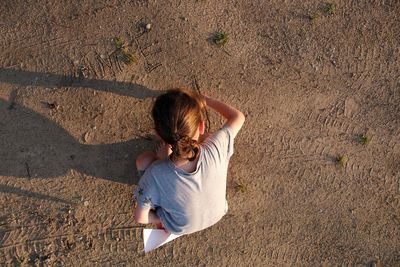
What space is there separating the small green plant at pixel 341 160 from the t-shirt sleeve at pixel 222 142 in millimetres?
1072

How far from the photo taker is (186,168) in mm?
2758

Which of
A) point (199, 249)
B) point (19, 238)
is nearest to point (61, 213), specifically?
point (19, 238)

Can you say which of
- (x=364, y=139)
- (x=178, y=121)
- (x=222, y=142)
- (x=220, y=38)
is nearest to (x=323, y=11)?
(x=220, y=38)

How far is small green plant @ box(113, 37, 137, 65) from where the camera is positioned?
132 inches

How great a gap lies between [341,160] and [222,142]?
47.1 inches

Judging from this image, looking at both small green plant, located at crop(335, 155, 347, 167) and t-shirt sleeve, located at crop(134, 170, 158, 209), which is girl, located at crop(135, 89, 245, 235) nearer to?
t-shirt sleeve, located at crop(134, 170, 158, 209)

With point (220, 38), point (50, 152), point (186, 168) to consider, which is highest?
Result: point (220, 38)

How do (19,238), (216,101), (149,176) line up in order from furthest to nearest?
(19,238)
(216,101)
(149,176)

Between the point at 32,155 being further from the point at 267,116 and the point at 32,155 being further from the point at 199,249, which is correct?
the point at 267,116

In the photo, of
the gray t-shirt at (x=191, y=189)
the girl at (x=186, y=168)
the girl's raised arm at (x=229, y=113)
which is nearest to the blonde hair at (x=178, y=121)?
the girl at (x=186, y=168)

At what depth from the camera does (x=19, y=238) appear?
3.46 meters

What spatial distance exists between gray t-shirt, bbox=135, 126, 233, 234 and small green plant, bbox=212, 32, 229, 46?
732 mm

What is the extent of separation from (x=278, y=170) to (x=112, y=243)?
1493 mm

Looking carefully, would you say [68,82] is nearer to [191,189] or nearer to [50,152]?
[50,152]
